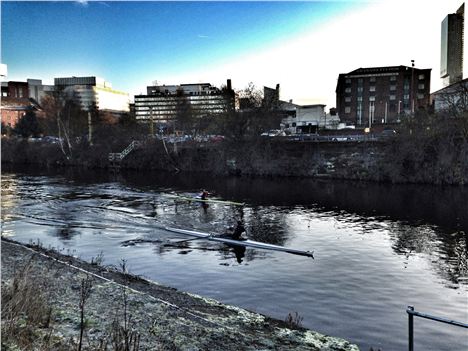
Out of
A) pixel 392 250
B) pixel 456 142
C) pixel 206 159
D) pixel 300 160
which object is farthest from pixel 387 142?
pixel 392 250

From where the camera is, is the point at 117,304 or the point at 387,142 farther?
the point at 387,142

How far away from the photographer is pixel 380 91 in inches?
4286

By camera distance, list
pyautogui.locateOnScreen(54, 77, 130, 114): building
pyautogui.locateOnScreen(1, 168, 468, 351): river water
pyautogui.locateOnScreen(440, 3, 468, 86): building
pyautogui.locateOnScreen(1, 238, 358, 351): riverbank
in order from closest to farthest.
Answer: pyautogui.locateOnScreen(1, 238, 358, 351): riverbank, pyautogui.locateOnScreen(1, 168, 468, 351): river water, pyautogui.locateOnScreen(440, 3, 468, 86): building, pyautogui.locateOnScreen(54, 77, 130, 114): building

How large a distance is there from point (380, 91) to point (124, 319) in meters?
111

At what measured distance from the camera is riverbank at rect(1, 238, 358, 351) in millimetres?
7504

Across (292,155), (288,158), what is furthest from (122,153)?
(292,155)

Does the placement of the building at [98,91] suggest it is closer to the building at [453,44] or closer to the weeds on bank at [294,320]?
the building at [453,44]

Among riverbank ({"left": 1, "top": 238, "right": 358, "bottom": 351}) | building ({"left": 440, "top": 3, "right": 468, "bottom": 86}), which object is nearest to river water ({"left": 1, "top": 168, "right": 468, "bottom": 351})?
riverbank ({"left": 1, "top": 238, "right": 358, "bottom": 351})

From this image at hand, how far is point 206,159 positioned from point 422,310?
5236 centimetres

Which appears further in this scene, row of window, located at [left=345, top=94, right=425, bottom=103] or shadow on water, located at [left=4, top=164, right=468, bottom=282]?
row of window, located at [left=345, top=94, right=425, bottom=103]

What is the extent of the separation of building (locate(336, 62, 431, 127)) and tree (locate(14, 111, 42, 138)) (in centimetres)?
7599

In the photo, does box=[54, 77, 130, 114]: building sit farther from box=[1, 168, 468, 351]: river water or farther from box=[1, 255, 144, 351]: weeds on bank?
box=[1, 255, 144, 351]: weeds on bank

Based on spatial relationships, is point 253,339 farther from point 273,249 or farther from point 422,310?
point 273,249

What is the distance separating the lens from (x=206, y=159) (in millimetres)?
63969
